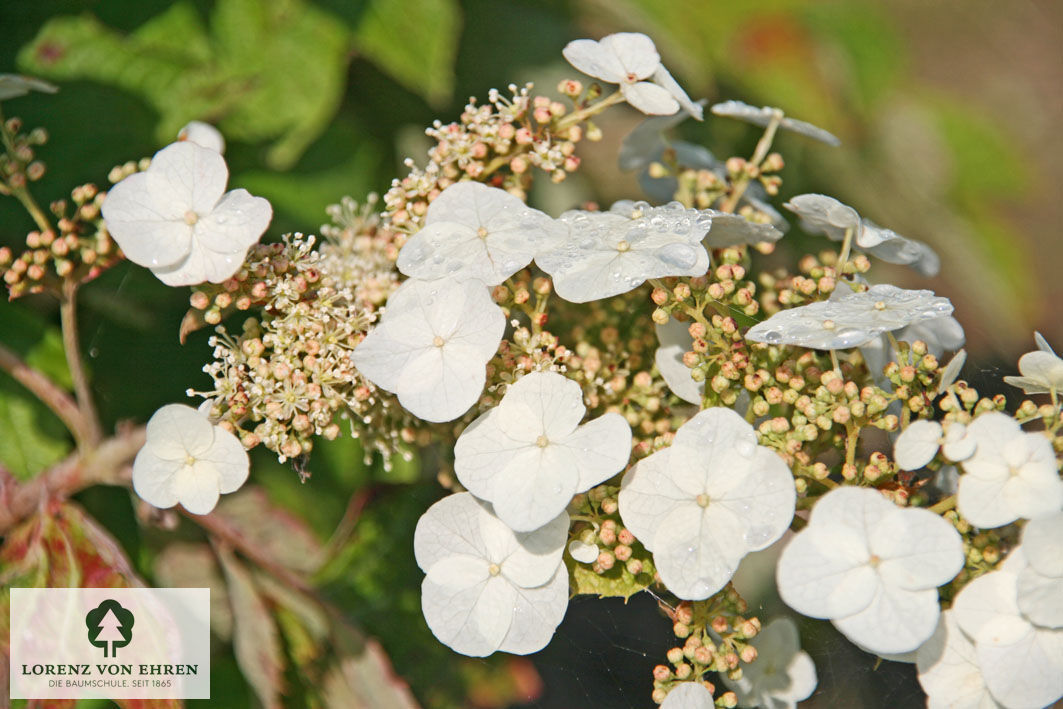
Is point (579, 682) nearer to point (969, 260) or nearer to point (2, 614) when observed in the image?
point (2, 614)

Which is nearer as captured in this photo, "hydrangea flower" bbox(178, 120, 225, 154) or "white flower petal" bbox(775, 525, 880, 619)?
"white flower petal" bbox(775, 525, 880, 619)

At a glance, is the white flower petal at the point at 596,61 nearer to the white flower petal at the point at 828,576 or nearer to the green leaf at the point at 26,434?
the white flower petal at the point at 828,576

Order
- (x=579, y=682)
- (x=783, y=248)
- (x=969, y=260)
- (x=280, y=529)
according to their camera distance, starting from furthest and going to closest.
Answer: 1. (x=969, y=260)
2. (x=783, y=248)
3. (x=280, y=529)
4. (x=579, y=682)

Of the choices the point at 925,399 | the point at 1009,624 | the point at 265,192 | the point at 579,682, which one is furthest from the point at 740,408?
the point at 265,192

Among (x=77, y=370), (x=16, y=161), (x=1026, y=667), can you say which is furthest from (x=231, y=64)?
(x=1026, y=667)

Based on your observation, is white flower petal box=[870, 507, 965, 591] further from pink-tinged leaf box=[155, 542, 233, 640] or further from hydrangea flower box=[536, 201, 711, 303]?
pink-tinged leaf box=[155, 542, 233, 640]

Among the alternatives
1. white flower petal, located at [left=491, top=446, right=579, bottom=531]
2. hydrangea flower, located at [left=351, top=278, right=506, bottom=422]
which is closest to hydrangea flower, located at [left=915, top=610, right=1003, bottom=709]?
white flower petal, located at [left=491, top=446, right=579, bottom=531]
